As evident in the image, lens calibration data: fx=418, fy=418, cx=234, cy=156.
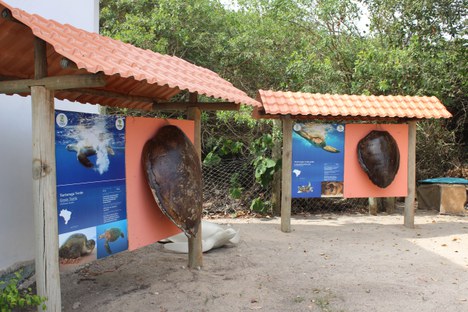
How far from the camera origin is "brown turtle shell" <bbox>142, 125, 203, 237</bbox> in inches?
162

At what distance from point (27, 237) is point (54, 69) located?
2021 millimetres

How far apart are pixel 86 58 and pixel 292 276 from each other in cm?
349

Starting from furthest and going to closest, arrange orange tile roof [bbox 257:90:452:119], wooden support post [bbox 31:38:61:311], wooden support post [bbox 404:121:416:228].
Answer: wooden support post [bbox 404:121:416:228] < orange tile roof [bbox 257:90:452:119] < wooden support post [bbox 31:38:61:311]

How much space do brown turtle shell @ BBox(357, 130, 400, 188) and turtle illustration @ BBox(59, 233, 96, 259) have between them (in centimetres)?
526

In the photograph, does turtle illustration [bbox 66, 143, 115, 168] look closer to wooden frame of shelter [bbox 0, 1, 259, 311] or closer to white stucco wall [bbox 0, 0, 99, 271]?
wooden frame of shelter [bbox 0, 1, 259, 311]

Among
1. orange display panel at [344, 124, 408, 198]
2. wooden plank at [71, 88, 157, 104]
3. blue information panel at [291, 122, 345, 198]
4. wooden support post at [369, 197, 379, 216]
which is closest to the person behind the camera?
wooden plank at [71, 88, 157, 104]

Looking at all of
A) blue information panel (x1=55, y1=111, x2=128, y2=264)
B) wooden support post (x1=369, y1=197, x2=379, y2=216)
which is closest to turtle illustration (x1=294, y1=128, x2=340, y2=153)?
wooden support post (x1=369, y1=197, x2=379, y2=216)

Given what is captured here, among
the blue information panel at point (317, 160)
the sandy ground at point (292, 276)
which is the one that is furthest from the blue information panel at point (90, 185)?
the blue information panel at point (317, 160)

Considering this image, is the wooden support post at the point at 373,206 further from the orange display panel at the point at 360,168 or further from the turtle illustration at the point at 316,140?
the turtle illustration at the point at 316,140

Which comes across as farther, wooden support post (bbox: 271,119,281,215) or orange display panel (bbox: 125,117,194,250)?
wooden support post (bbox: 271,119,281,215)

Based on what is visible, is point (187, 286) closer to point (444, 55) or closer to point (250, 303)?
point (250, 303)

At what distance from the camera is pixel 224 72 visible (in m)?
11.3

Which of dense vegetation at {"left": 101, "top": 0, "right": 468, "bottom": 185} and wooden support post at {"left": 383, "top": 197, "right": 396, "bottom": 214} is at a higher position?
dense vegetation at {"left": 101, "top": 0, "right": 468, "bottom": 185}

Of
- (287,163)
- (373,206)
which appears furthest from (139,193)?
(373,206)
